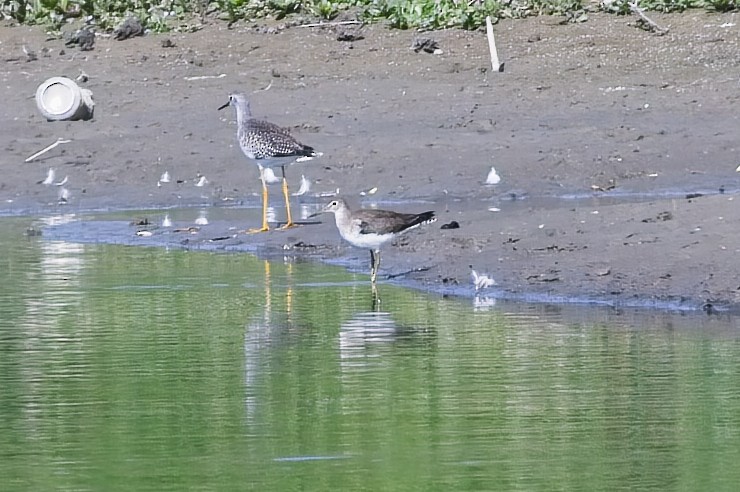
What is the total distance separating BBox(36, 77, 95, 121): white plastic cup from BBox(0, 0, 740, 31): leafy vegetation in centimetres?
336

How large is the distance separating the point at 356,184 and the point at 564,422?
10002 mm

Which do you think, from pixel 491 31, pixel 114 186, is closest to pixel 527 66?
pixel 491 31

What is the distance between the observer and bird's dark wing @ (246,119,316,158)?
625 inches

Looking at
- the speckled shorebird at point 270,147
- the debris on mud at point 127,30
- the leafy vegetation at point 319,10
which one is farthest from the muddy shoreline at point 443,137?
the speckled shorebird at point 270,147

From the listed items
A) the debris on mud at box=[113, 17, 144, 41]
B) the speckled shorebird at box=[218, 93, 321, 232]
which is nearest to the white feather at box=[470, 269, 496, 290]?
the speckled shorebird at box=[218, 93, 321, 232]

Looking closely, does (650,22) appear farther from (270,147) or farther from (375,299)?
(375,299)

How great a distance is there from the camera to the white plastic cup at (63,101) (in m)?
20.0

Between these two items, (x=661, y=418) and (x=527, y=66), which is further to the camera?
(x=527, y=66)

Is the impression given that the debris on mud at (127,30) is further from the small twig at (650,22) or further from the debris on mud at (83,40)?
the small twig at (650,22)

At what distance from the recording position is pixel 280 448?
7.42m

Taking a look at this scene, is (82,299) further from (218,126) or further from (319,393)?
(218,126)

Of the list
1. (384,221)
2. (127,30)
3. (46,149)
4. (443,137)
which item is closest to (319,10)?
(127,30)

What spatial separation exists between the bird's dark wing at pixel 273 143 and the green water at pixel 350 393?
3452 millimetres

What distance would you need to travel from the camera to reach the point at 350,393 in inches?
335
